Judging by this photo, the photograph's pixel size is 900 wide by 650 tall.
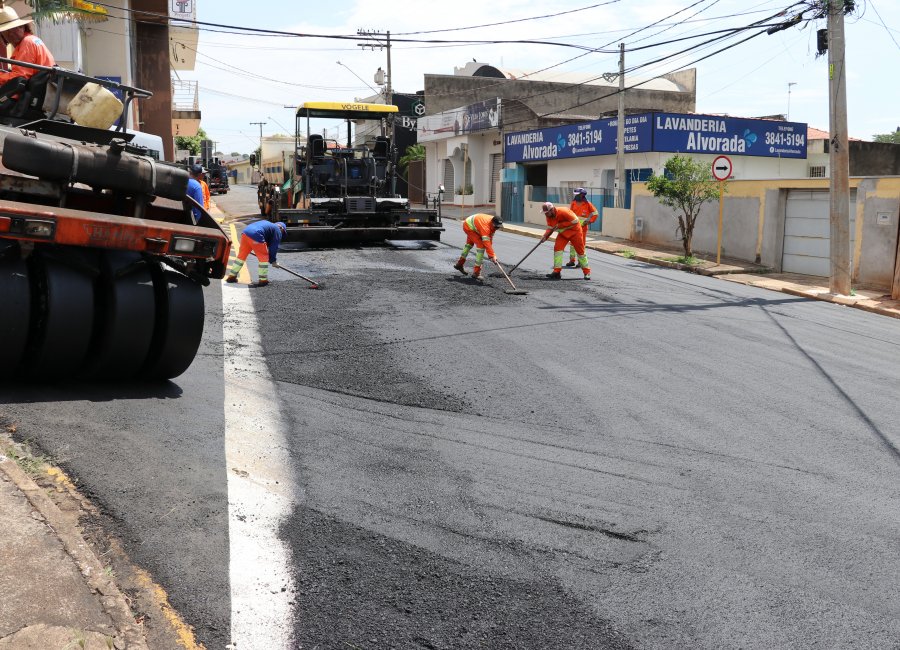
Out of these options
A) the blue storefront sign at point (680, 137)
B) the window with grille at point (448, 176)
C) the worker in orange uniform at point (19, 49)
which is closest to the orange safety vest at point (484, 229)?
the worker in orange uniform at point (19, 49)

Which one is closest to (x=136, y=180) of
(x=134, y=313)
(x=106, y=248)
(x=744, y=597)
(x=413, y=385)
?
(x=106, y=248)

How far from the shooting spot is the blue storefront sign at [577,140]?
27812mm

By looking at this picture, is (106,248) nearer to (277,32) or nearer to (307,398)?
(307,398)

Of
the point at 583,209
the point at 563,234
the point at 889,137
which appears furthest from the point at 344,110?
the point at 889,137

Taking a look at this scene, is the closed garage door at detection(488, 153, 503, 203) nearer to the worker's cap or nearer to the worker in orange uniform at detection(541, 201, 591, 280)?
the worker in orange uniform at detection(541, 201, 591, 280)

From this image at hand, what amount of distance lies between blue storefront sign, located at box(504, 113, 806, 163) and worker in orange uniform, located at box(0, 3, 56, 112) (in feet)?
74.8

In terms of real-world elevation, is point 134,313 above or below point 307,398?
above

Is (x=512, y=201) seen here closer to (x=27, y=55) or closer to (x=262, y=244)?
(x=262, y=244)

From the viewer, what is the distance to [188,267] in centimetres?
632

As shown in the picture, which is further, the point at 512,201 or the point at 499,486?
the point at 512,201

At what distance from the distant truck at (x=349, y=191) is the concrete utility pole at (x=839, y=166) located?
26.0ft

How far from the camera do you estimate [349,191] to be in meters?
19.0

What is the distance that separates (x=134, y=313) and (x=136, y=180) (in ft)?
2.95

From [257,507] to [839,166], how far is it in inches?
534
